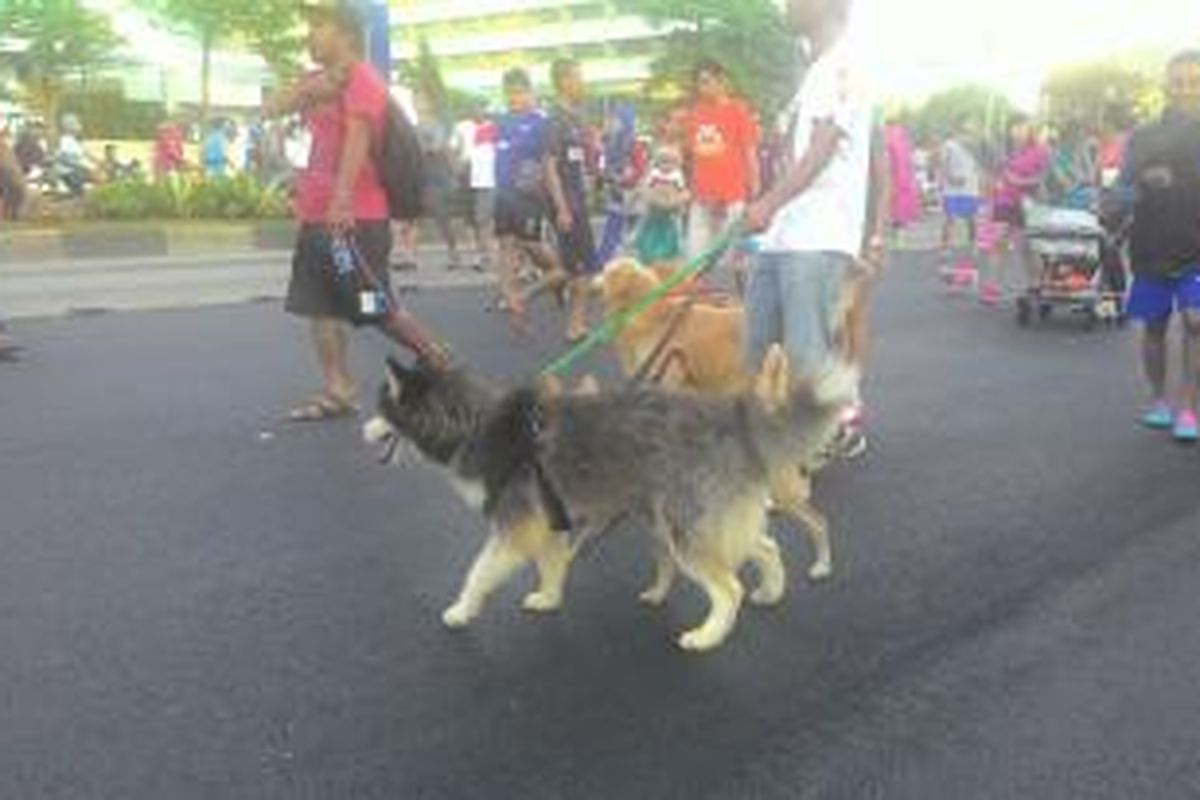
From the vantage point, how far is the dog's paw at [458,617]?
206 inches

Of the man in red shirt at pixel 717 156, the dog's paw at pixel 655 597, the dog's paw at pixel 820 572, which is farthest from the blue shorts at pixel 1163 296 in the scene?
the dog's paw at pixel 655 597

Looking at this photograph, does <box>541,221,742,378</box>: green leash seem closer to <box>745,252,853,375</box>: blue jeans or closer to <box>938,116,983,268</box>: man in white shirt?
<box>745,252,853,375</box>: blue jeans

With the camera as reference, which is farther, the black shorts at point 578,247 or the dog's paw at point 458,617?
the black shorts at point 578,247

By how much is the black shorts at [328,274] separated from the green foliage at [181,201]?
17474mm

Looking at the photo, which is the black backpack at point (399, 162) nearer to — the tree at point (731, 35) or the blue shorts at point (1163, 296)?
the blue shorts at point (1163, 296)

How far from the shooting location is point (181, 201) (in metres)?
25.5

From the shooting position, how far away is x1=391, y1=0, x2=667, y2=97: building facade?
132 meters

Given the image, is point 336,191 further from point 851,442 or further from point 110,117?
point 110,117

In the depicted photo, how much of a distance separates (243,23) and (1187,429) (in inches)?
1656

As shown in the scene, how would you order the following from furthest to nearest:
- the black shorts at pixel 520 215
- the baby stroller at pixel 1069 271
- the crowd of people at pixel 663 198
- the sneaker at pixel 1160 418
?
the baby stroller at pixel 1069 271
the black shorts at pixel 520 215
the sneaker at pixel 1160 418
the crowd of people at pixel 663 198

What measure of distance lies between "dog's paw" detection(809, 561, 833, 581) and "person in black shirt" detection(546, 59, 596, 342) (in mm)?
6609

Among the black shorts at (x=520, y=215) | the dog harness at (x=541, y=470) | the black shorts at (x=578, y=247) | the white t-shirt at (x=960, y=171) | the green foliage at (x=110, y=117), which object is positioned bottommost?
the dog harness at (x=541, y=470)

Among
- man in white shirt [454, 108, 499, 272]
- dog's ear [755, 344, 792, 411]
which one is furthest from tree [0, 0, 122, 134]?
dog's ear [755, 344, 792, 411]

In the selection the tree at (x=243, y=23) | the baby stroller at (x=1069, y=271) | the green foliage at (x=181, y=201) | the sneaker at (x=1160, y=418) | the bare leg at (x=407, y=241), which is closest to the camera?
the sneaker at (x=1160, y=418)
